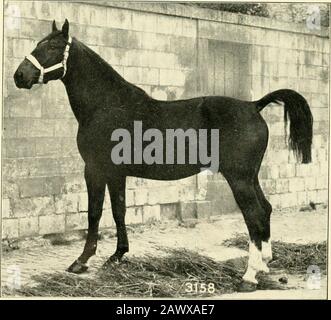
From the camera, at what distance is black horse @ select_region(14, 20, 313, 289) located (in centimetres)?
435

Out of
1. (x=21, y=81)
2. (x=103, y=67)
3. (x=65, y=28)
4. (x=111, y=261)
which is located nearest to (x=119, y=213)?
(x=111, y=261)

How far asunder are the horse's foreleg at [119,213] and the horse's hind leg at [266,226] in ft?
3.33

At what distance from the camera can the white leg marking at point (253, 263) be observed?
444 centimetres

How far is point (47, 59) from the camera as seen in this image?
14.3 ft

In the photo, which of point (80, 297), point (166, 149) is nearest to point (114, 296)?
point (80, 297)

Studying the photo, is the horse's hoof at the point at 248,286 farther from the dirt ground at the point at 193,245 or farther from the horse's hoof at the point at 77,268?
the horse's hoof at the point at 77,268

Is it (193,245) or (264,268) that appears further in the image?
(193,245)

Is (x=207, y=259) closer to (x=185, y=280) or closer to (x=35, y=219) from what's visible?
(x=185, y=280)

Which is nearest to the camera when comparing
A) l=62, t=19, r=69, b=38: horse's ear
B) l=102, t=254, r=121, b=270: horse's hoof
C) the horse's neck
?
l=62, t=19, r=69, b=38: horse's ear

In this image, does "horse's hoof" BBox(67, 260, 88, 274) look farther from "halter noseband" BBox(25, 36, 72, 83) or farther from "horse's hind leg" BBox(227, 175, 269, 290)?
"halter noseband" BBox(25, 36, 72, 83)

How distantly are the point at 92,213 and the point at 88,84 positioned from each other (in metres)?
0.96

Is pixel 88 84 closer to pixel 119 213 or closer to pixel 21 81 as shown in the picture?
pixel 21 81

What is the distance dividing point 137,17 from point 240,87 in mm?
1069

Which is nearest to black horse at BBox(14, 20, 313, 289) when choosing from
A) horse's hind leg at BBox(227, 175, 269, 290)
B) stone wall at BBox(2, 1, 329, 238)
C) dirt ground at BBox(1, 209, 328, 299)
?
horse's hind leg at BBox(227, 175, 269, 290)
